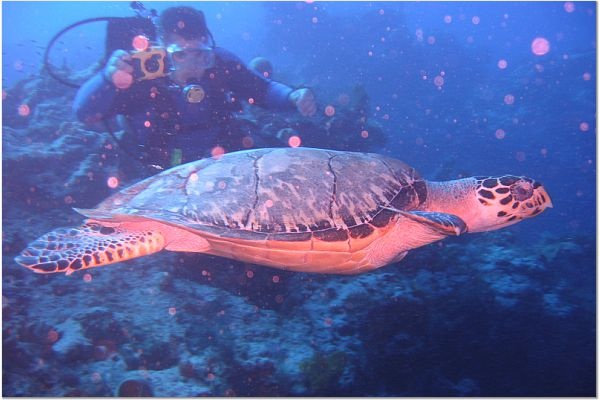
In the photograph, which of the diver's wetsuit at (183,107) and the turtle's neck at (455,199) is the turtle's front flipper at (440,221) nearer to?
the turtle's neck at (455,199)

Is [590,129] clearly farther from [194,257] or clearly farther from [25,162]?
[25,162]

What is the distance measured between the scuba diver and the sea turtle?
62.7 inches

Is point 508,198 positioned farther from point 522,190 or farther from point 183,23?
point 183,23

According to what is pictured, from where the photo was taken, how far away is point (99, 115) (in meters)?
4.11

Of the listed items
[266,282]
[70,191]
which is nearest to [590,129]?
[266,282]

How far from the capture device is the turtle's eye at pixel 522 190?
2912 mm

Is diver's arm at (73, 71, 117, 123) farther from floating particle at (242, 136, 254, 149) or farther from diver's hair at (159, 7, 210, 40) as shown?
floating particle at (242, 136, 254, 149)

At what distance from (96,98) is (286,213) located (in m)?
3.03

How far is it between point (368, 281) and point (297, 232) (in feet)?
6.30

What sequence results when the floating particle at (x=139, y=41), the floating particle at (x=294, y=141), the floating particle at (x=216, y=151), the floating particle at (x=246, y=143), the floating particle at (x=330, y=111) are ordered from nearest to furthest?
the floating particle at (x=139, y=41) → the floating particle at (x=216, y=151) → the floating particle at (x=246, y=143) → the floating particle at (x=294, y=141) → the floating particle at (x=330, y=111)

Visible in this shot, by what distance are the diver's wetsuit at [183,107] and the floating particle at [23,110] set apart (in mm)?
6340

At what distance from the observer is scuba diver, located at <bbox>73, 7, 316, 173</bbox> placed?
392 centimetres

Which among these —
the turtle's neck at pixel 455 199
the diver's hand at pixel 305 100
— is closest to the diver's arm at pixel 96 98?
the diver's hand at pixel 305 100

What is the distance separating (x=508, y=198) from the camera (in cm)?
295
